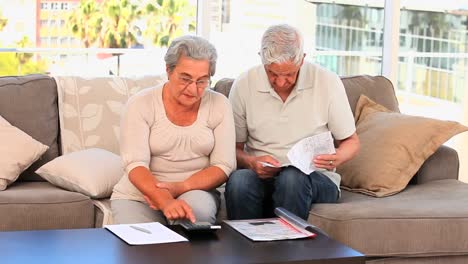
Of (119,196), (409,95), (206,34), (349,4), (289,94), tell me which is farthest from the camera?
(409,95)

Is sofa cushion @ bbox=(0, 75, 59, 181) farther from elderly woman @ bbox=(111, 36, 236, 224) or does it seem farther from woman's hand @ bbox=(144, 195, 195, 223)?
woman's hand @ bbox=(144, 195, 195, 223)

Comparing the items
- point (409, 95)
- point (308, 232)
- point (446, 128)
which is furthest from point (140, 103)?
point (409, 95)

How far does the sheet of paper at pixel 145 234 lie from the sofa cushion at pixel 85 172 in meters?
0.65

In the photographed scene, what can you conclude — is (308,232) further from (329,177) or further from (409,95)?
(409,95)

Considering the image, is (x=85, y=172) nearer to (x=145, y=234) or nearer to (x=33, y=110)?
(x=33, y=110)

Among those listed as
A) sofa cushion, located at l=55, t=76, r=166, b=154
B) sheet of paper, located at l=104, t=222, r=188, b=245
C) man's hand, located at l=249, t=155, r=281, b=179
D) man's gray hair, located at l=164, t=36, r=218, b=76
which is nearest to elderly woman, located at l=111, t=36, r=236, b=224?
man's gray hair, located at l=164, t=36, r=218, b=76

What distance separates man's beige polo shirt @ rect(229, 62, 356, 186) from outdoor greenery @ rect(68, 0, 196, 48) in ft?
4.26

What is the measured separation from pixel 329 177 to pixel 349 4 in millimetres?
2092

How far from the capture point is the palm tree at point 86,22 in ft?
15.4

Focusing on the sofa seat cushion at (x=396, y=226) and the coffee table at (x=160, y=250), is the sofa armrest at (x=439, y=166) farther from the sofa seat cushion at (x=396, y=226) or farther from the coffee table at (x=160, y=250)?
the coffee table at (x=160, y=250)

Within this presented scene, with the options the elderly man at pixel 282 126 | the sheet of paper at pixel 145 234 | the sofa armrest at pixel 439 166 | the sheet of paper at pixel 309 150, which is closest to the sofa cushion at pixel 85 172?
the elderly man at pixel 282 126

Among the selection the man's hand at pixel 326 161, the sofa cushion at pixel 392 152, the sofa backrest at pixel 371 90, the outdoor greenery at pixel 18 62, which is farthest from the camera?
the outdoor greenery at pixel 18 62

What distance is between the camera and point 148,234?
9.15ft

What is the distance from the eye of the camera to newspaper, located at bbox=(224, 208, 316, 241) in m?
2.84
